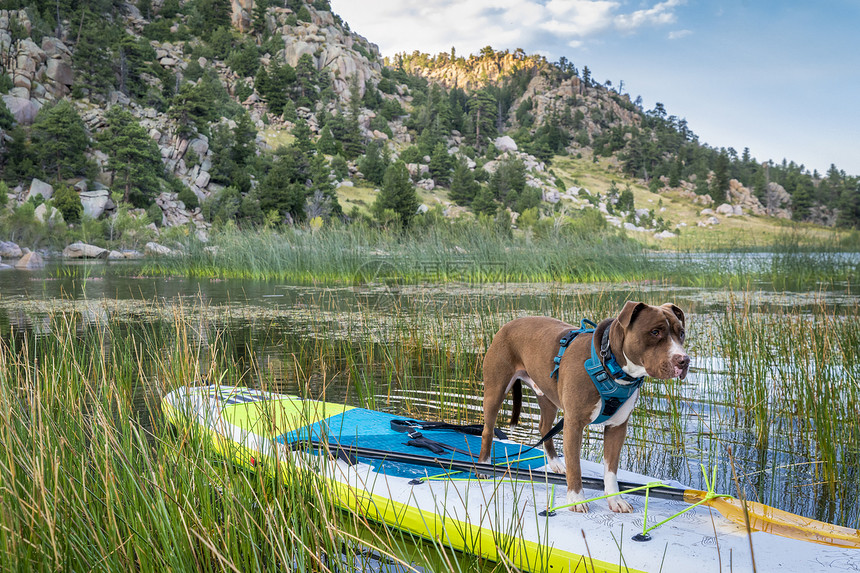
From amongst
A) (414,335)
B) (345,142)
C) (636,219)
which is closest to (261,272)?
(414,335)

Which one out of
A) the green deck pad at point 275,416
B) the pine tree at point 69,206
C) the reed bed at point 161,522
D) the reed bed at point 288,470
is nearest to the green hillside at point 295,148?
the pine tree at point 69,206

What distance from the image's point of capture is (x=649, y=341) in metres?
1.84

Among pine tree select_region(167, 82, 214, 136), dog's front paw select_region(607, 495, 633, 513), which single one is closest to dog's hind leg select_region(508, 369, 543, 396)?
dog's front paw select_region(607, 495, 633, 513)

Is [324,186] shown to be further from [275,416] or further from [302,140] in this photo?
[275,416]

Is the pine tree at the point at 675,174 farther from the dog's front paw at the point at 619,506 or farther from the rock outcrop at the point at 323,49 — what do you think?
the dog's front paw at the point at 619,506

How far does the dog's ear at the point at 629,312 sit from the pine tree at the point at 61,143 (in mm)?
47426

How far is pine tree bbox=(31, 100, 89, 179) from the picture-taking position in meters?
40.8

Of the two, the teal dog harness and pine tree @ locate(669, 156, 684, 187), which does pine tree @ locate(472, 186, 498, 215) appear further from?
the teal dog harness

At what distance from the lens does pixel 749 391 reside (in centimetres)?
402

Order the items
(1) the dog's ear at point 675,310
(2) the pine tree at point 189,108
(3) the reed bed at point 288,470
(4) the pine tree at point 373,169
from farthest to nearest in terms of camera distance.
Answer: (4) the pine tree at point 373,169, (2) the pine tree at point 189,108, (1) the dog's ear at point 675,310, (3) the reed bed at point 288,470

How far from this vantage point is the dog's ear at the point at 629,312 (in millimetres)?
1839

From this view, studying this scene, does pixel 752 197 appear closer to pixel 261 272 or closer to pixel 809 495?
pixel 261 272

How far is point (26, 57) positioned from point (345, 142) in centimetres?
3221

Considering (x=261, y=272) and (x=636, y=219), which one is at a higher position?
(x=636, y=219)
